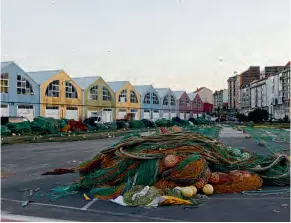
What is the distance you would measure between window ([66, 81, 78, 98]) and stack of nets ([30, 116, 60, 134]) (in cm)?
1143

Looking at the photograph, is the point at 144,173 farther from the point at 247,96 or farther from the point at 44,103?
the point at 247,96

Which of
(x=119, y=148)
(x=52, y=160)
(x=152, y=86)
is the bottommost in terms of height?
(x=52, y=160)

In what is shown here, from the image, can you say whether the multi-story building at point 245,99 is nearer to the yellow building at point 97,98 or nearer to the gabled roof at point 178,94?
the gabled roof at point 178,94

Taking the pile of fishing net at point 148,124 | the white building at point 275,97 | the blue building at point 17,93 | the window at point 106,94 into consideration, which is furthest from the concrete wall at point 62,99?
the white building at point 275,97

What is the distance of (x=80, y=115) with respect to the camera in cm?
4403

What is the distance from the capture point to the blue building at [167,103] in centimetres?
6512

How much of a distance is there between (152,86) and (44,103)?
27736 mm

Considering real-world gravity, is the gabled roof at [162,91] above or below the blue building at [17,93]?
above

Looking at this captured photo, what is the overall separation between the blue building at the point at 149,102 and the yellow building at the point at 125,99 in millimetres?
1681

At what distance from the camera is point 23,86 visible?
35219 mm

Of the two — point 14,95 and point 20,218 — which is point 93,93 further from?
point 20,218

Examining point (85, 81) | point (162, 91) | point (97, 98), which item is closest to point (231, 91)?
point (162, 91)

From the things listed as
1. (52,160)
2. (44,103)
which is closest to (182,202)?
(52,160)

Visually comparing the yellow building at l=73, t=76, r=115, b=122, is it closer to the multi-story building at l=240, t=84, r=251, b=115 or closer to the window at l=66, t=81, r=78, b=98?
the window at l=66, t=81, r=78, b=98
